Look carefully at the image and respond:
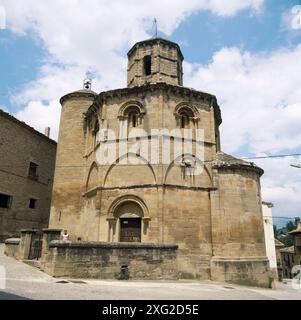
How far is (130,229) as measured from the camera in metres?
16.0

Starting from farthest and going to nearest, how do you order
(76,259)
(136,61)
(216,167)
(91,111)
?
(136,61)
(91,111)
(216,167)
(76,259)

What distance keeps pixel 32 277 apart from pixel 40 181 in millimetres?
14955

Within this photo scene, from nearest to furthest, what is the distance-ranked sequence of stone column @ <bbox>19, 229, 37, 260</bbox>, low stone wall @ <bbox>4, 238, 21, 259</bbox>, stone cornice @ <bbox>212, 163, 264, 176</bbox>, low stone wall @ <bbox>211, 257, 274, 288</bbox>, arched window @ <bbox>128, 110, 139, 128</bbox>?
stone column @ <bbox>19, 229, 37, 260</bbox> → low stone wall @ <bbox>4, 238, 21, 259</bbox> → low stone wall @ <bbox>211, 257, 274, 288</bbox> → stone cornice @ <bbox>212, 163, 264, 176</bbox> → arched window @ <bbox>128, 110, 139, 128</bbox>

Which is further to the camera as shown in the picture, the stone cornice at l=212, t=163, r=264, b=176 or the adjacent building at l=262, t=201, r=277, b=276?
the adjacent building at l=262, t=201, r=277, b=276

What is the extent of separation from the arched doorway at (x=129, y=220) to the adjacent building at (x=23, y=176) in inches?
342

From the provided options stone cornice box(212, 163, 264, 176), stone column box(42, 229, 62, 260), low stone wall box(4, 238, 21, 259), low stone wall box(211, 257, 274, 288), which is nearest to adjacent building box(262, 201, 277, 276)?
low stone wall box(211, 257, 274, 288)

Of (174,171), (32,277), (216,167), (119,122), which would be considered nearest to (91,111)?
(119,122)

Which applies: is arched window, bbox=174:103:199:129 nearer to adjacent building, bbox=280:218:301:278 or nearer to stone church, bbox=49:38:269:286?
stone church, bbox=49:38:269:286

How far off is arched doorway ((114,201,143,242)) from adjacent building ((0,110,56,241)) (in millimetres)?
8694

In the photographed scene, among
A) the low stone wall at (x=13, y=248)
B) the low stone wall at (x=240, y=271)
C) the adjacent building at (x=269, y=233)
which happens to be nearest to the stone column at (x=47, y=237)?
the low stone wall at (x=13, y=248)

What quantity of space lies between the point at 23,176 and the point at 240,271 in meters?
16.1

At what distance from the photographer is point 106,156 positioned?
1716cm

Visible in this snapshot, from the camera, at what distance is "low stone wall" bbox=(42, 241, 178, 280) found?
10.6 m

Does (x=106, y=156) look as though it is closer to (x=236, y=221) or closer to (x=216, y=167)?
(x=216, y=167)
